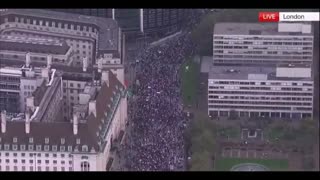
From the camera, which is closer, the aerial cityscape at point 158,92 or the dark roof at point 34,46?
the aerial cityscape at point 158,92

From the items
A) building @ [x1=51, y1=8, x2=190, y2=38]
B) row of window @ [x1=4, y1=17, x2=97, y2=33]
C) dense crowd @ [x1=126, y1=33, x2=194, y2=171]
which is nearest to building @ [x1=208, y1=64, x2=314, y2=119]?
dense crowd @ [x1=126, y1=33, x2=194, y2=171]

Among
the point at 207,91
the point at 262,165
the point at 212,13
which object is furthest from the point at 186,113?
the point at 212,13

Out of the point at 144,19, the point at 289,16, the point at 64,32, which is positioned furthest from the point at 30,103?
the point at 144,19

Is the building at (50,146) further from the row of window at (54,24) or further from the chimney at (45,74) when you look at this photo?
the row of window at (54,24)

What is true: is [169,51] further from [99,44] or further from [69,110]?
[69,110]

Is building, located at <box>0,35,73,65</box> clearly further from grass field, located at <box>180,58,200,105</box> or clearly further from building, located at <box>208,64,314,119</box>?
building, located at <box>208,64,314,119</box>

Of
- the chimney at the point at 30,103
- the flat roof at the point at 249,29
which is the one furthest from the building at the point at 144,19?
the chimney at the point at 30,103
